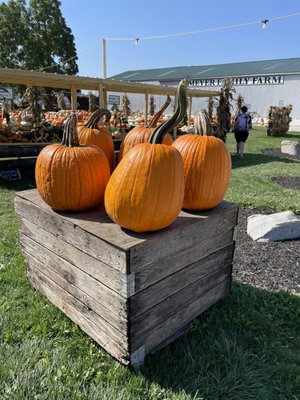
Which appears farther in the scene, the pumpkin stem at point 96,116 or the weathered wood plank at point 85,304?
the pumpkin stem at point 96,116

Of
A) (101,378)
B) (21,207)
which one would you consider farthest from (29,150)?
(101,378)

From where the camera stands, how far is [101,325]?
68.6 inches

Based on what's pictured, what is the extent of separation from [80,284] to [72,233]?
1.05ft

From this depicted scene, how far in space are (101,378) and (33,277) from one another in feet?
3.40

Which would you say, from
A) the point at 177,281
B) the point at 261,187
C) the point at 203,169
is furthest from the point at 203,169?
the point at 261,187

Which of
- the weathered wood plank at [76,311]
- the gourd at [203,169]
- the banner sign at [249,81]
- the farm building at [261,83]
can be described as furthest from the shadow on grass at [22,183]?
the banner sign at [249,81]

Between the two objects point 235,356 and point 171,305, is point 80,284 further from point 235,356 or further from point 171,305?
point 235,356

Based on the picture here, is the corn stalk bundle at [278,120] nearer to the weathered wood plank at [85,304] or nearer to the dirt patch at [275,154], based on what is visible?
the dirt patch at [275,154]

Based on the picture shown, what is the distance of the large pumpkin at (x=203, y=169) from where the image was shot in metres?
1.73

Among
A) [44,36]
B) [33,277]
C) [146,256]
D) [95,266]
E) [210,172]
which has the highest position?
[44,36]

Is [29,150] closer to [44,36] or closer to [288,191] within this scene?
[288,191]

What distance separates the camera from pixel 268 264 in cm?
317

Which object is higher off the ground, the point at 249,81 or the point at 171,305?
the point at 249,81

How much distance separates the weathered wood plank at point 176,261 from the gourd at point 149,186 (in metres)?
0.21
